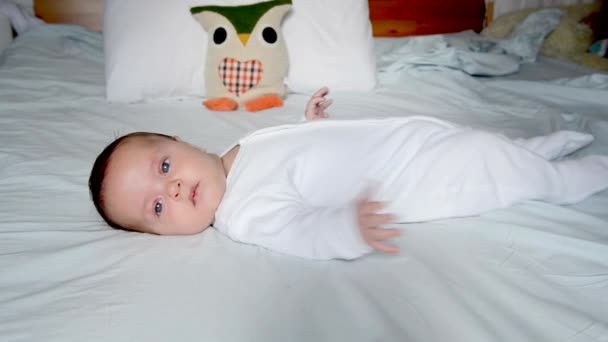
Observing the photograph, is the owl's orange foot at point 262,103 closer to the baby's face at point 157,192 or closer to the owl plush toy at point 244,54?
the owl plush toy at point 244,54

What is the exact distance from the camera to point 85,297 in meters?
0.66

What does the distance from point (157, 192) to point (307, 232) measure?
31cm

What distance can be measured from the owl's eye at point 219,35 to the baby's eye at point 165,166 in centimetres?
70

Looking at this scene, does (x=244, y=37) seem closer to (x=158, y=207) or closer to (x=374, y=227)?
(x=158, y=207)

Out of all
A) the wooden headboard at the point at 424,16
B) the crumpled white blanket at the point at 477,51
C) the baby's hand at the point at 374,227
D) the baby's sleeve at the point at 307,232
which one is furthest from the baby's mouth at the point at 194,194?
the wooden headboard at the point at 424,16

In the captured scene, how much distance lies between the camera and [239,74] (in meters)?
1.46

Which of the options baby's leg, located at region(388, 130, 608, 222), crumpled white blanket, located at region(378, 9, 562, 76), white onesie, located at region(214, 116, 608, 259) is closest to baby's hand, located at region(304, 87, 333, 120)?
white onesie, located at region(214, 116, 608, 259)

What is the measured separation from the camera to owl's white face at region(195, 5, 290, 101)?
1450 mm

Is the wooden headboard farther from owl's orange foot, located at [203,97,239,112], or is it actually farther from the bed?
the bed

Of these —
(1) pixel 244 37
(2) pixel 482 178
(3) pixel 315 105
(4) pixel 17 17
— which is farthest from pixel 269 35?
(4) pixel 17 17

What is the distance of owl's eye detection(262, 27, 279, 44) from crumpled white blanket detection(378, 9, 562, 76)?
48cm

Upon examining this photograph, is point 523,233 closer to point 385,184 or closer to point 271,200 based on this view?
point 385,184

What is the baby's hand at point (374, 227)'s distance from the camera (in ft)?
2.19

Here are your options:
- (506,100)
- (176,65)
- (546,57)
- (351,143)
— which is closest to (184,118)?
(176,65)
